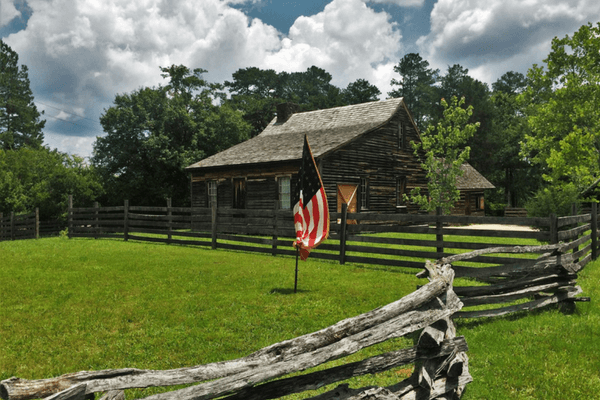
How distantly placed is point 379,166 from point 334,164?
3.92 meters

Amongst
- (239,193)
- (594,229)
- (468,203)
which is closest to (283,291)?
(594,229)

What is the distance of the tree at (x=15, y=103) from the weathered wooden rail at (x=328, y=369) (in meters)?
61.7

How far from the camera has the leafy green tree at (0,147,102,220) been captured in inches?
1126

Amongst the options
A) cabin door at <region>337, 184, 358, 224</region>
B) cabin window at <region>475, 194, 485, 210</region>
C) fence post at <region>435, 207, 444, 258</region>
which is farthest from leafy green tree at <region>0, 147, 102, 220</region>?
cabin window at <region>475, 194, 485, 210</region>

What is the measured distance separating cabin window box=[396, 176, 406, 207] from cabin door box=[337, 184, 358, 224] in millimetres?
4202

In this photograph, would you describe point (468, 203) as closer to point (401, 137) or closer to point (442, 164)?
point (442, 164)

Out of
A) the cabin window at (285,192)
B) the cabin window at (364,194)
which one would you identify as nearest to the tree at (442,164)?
the cabin window at (364,194)

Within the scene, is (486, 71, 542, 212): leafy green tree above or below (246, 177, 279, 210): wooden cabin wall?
above

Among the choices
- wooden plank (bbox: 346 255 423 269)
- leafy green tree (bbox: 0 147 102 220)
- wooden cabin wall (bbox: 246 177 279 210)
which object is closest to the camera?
A: wooden plank (bbox: 346 255 423 269)

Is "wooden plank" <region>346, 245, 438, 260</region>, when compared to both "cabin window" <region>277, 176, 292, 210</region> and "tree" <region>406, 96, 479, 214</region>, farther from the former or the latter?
"tree" <region>406, 96, 479, 214</region>

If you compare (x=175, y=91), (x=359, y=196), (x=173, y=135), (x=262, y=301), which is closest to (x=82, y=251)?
(x=262, y=301)

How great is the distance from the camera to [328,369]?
3236mm

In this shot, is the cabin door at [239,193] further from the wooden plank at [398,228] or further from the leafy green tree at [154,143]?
the wooden plank at [398,228]

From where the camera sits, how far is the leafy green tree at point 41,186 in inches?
1126
